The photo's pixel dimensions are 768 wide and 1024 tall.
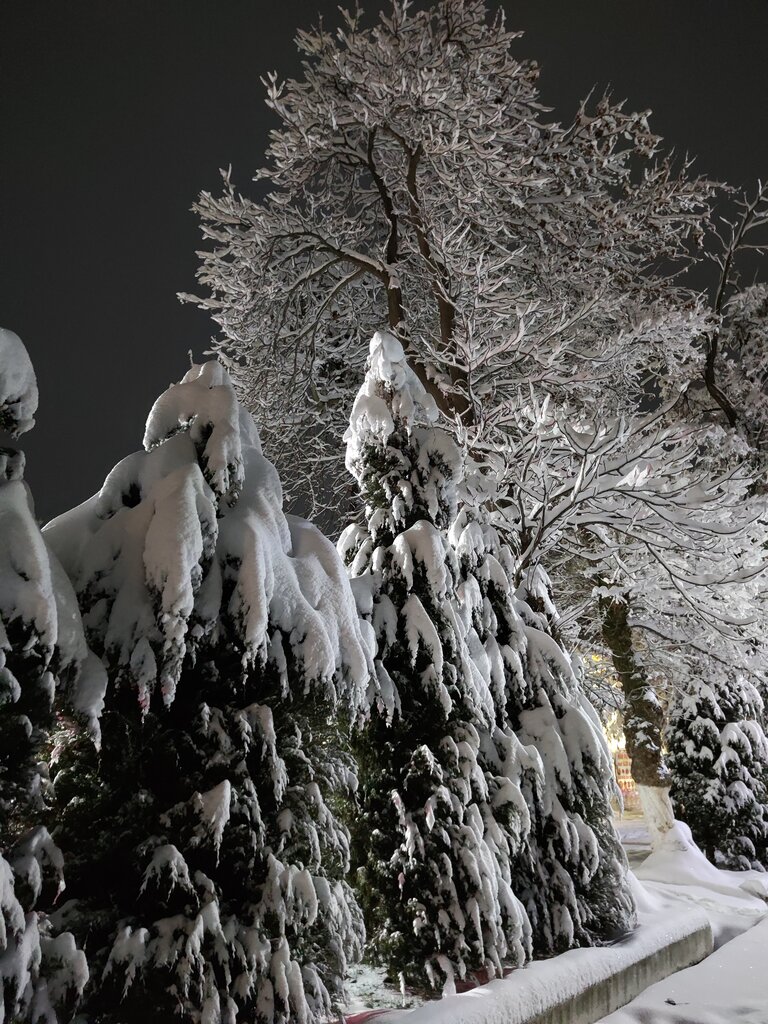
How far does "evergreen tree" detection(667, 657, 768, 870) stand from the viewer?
39.0 ft

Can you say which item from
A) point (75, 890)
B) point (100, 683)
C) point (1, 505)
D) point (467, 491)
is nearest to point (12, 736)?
point (100, 683)

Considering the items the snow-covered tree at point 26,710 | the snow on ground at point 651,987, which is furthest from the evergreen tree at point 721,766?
the snow-covered tree at point 26,710

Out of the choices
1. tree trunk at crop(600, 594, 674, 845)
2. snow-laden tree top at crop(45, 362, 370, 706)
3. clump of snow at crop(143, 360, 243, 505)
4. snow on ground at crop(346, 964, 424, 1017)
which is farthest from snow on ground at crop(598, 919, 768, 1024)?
tree trunk at crop(600, 594, 674, 845)

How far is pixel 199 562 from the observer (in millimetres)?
3494

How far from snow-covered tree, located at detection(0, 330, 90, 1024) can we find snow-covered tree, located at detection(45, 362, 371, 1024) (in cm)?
29

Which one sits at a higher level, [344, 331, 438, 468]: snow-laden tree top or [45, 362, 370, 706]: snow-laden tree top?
[344, 331, 438, 468]: snow-laden tree top

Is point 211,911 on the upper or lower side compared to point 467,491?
lower

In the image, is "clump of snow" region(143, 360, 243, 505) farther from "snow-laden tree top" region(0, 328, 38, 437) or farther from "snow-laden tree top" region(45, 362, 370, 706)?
"snow-laden tree top" region(0, 328, 38, 437)

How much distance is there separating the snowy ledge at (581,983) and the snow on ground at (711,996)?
9 cm

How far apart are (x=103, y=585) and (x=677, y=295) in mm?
11053

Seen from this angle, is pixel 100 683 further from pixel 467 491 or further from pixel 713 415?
pixel 713 415

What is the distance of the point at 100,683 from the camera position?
122 inches

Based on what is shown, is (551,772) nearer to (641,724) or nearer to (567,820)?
(567,820)

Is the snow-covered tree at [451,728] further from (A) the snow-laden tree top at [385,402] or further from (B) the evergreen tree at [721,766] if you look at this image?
(B) the evergreen tree at [721,766]
